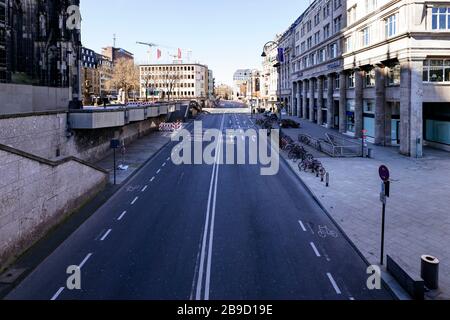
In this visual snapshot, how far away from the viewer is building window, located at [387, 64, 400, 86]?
38.3 m

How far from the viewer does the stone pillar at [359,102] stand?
156 feet

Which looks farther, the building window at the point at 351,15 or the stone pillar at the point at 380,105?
the building window at the point at 351,15

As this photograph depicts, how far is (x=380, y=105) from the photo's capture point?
41719mm

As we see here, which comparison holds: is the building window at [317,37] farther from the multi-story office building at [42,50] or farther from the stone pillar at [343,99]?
the multi-story office building at [42,50]

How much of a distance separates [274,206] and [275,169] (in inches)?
428

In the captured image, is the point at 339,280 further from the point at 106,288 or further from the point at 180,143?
the point at 180,143

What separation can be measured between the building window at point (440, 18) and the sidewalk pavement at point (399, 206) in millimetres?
11158

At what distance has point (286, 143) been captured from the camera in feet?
138

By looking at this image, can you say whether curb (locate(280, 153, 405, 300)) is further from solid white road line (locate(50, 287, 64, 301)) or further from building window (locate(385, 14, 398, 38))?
building window (locate(385, 14, 398, 38))

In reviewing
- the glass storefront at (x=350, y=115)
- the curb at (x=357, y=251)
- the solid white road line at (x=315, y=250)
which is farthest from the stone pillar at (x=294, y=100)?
the solid white road line at (x=315, y=250)

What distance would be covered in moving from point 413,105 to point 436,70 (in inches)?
161

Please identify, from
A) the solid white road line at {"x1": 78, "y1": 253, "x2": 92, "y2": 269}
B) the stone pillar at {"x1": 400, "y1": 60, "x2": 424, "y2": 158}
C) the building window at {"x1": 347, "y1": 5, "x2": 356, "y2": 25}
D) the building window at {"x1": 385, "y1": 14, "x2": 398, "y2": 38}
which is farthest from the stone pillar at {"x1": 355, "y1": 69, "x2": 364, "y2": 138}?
the solid white road line at {"x1": 78, "y1": 253, "x2": 92, "y2": 269}

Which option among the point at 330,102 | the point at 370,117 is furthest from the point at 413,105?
the point at 330,102

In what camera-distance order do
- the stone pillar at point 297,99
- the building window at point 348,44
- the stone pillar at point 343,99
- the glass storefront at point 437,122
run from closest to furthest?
the glass storefront at point 437,122 < the building window at point 348,44 < the stone pillar at point 343,99 < the stone pillar at point 297,99
